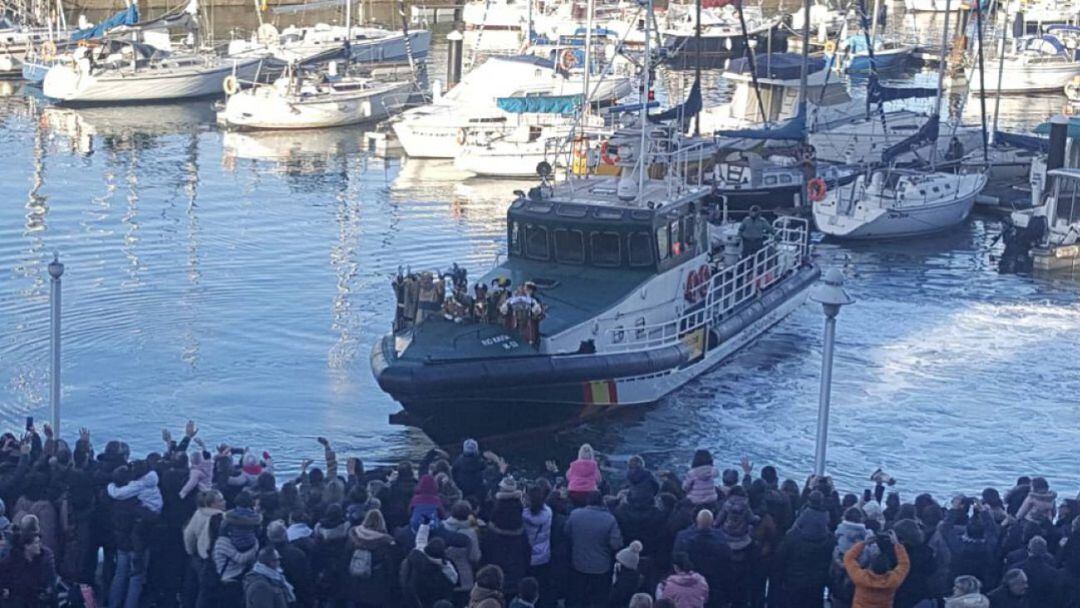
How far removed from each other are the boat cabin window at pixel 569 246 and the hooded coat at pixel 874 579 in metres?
12.3

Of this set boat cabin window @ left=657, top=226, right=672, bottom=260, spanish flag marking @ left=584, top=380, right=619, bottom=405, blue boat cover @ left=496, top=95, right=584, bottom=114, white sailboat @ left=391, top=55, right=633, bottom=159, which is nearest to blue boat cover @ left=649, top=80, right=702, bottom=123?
white sailboat @ left=391, top=55, right=633, bottom=159

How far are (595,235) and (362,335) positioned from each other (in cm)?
559

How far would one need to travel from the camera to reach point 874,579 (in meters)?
13.5

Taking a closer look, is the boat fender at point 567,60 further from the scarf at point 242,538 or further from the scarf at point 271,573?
the scarf at point 271,573

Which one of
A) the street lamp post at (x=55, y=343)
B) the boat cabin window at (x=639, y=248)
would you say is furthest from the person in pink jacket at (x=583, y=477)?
the boat cabin window at (x=639, y=248)

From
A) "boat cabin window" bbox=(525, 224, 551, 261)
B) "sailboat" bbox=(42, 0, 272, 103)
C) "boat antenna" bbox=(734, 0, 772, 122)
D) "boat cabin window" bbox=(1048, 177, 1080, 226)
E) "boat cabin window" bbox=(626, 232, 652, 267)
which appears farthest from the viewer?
"sailboat" bbox=(42, 0, 272, 103)

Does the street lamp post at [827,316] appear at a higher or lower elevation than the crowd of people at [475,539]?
higher

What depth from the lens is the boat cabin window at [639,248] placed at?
25.4 m

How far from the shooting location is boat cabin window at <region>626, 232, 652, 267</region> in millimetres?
25406

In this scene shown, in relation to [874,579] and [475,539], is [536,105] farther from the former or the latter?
[874,579]

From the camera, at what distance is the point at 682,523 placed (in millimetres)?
14703

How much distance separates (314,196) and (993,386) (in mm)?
20664

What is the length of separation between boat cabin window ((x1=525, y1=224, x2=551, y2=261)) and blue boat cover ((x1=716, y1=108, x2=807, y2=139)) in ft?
59.8

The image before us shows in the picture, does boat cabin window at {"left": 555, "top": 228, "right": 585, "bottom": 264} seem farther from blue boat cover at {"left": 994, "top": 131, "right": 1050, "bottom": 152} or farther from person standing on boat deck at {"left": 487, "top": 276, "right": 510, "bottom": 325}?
blue boat cover at {"left": 994, "top": 131, "right": 1050, "bottom": 152}
